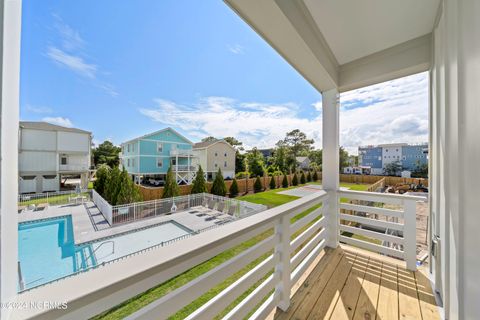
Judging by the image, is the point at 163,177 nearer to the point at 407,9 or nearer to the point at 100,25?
the point at 100,25

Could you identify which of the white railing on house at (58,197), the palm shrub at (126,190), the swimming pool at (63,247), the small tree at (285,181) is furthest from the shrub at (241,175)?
the white railing on house at (58,197)

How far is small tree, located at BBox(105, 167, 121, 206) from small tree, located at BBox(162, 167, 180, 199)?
32 cm

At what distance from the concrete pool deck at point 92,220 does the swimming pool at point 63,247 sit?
0.03 meters

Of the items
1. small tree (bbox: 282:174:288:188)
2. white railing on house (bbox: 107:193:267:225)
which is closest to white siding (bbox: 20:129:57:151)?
white railing on house (bbox: 107:193:267:225)

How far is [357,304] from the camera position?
4.40ft

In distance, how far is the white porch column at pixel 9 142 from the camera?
1.36ft

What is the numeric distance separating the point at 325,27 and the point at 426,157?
1439mm

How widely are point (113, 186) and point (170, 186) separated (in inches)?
15.3

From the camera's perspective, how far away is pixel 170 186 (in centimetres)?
154

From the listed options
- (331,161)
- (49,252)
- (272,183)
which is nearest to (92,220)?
(49,252)

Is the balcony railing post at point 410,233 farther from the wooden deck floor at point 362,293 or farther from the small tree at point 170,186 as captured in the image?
the small tree at point 170,186

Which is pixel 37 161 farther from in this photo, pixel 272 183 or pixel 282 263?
pixel 272 183

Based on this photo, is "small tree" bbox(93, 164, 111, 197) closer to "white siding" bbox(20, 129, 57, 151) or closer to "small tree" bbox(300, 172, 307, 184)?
"white siding" bbox(20, 129, 57, 151)

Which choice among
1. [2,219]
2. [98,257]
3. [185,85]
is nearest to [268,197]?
[185,85]
